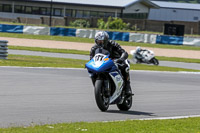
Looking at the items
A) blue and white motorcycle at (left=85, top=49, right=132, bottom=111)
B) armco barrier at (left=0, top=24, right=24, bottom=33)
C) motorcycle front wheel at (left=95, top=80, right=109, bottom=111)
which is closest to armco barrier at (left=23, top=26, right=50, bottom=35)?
armco barrier at (left=0, top=24, right=24, bottom=33)

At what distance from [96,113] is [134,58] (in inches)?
767

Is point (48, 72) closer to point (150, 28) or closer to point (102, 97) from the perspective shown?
point (102, 97)

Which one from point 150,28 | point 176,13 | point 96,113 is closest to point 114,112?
point 96,113

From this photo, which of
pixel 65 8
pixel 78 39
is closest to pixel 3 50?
pixel 78 39

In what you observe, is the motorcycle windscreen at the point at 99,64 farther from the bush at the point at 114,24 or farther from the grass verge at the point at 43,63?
the bush at the point at 114,24

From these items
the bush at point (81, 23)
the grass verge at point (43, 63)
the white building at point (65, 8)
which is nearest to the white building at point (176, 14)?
→ the white building at point (65, 8)

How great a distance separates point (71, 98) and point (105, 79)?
8.00 feet

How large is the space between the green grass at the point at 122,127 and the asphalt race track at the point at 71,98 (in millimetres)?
558

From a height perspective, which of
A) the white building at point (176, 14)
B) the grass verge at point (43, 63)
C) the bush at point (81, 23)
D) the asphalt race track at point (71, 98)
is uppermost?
the white building at point (176, 14)

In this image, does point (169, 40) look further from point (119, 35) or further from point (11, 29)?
Result: point (11, 29)

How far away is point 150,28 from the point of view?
6331 cm

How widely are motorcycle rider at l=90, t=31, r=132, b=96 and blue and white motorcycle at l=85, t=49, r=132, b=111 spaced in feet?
0.44

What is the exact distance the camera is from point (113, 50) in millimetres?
10156

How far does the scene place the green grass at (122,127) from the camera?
24.1 ft
